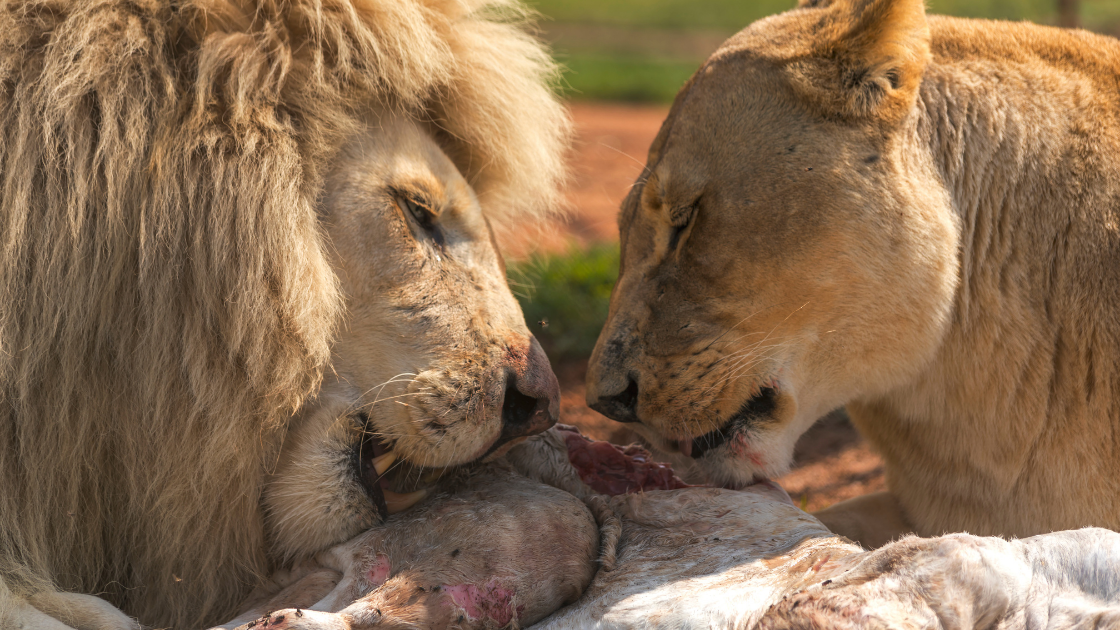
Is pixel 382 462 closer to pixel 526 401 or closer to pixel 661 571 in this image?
pixel 526 401

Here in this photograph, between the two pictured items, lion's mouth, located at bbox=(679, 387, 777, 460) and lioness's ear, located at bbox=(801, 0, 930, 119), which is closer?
lioness's ear, located at bbox=(801, 0, 930, 119)

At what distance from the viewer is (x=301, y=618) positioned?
79.0 inches

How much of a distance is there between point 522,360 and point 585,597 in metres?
0.61

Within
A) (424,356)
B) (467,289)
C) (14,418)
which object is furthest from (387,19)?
(14,418)

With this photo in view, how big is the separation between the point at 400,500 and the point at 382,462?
0.13m

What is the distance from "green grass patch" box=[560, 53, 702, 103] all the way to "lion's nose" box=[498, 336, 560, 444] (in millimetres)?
9505

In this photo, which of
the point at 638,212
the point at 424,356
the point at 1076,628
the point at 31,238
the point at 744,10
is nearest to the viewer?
the point at 1076,628

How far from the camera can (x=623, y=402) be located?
276 centimetres

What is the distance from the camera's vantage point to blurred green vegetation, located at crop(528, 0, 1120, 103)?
12.7 m

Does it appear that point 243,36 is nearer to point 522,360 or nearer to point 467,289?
point 467,289

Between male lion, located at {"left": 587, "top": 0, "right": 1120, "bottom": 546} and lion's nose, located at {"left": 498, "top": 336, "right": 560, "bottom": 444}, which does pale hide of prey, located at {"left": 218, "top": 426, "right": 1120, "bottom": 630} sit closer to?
lion's nose, located at {"left": 498, "top": 336, "right": 560, "bottom": 444}

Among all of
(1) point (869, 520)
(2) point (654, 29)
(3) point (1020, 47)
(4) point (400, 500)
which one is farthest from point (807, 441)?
(2) point (654, 29)

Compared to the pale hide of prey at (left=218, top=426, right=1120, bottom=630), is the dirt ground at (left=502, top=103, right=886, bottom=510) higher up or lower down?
lower down

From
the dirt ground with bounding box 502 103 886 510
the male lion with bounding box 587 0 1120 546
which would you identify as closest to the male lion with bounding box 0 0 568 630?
the male lion with bounding box 587 0 1120 546
